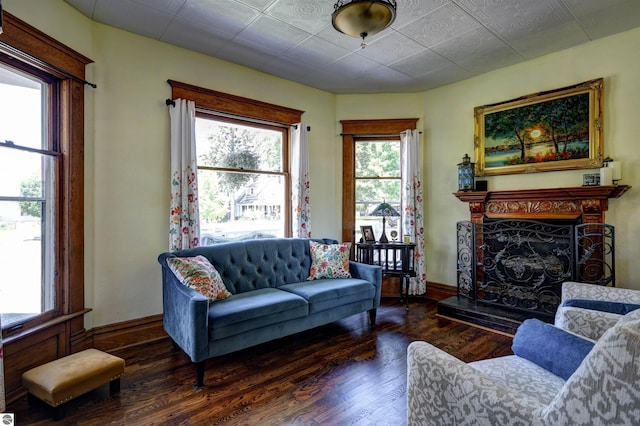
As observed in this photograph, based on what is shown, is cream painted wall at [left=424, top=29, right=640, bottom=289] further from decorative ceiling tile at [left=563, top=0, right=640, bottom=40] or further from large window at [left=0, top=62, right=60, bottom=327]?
large window at [left=0, top=62, right=60, bottom=327]

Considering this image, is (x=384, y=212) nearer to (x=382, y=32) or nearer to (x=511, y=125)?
(x=511, y=125)

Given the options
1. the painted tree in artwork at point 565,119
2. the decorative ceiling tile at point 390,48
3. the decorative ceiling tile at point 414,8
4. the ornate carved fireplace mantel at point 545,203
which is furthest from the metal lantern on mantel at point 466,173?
the decorative ceiling tile at point 414,8

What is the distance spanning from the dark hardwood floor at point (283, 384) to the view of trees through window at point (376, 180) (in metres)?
1.73

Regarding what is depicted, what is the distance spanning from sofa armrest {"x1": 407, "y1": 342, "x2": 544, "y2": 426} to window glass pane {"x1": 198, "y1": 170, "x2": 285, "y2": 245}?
279 cm

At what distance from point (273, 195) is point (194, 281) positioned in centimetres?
183

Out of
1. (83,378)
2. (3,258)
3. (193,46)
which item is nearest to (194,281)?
(83,378)

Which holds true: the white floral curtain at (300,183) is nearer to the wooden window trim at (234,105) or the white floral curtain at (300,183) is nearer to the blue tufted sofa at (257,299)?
the wooden window trim at (234,105)

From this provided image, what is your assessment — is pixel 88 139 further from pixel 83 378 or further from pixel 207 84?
pixel 83 378

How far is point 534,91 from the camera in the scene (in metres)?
3.70

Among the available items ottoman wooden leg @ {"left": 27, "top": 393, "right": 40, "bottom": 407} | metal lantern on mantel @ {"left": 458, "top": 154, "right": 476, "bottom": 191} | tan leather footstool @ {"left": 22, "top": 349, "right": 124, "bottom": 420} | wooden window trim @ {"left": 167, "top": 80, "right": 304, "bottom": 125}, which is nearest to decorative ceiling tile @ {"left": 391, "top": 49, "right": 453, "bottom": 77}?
metal lantern on mantel @ {"left": 458, "top": 154, "right": 476, "bottom": 191}

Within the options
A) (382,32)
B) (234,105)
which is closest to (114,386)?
(234,105)

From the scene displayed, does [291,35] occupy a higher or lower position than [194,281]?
higher

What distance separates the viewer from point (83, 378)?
2.07 m

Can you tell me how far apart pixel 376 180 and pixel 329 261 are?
5.43 ft
